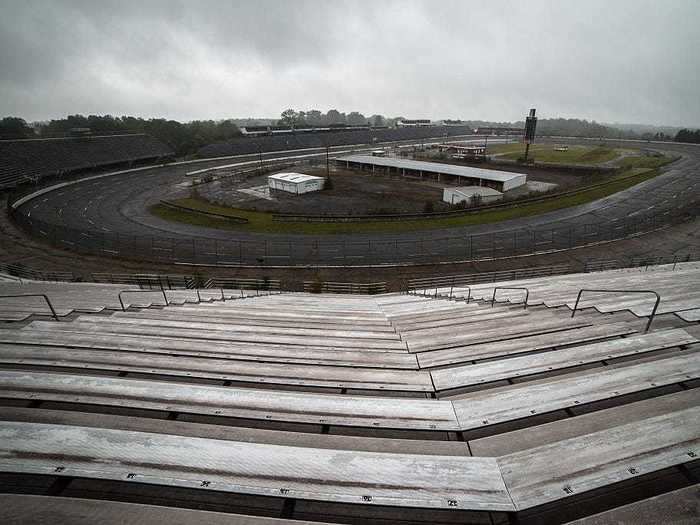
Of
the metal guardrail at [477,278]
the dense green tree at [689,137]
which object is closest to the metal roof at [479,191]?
the metal guardrail at [477,278]

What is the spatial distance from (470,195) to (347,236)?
65.1 feet

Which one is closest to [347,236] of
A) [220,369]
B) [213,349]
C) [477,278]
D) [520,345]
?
Answer: [477,278]

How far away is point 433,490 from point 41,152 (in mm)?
94541

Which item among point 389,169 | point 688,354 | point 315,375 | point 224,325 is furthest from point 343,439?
point 389,169

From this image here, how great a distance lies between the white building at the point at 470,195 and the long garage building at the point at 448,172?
15.9ft

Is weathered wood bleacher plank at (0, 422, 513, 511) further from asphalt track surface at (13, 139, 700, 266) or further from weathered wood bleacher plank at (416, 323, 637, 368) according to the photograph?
asphalt track surface at (13, 139, 700, 266)

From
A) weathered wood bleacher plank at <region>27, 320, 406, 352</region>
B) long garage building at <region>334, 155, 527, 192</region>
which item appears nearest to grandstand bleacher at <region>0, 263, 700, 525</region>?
weathered wood bleacher plank at <region>27, 320, 406, 352</region>

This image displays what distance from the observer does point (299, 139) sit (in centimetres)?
11738

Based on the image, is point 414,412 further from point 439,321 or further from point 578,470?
point 439,321

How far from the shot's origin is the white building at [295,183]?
51.8 meters

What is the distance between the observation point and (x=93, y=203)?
4731 cm

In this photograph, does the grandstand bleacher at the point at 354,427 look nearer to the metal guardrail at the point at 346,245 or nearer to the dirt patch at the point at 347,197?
the metal guardrail at the point at 346,245

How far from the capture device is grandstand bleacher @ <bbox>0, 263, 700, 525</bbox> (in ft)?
9.41

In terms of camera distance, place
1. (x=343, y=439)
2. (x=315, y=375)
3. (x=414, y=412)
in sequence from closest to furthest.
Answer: (x=343, y=439)
(x=414, y=412)
(x=315, y=375)
